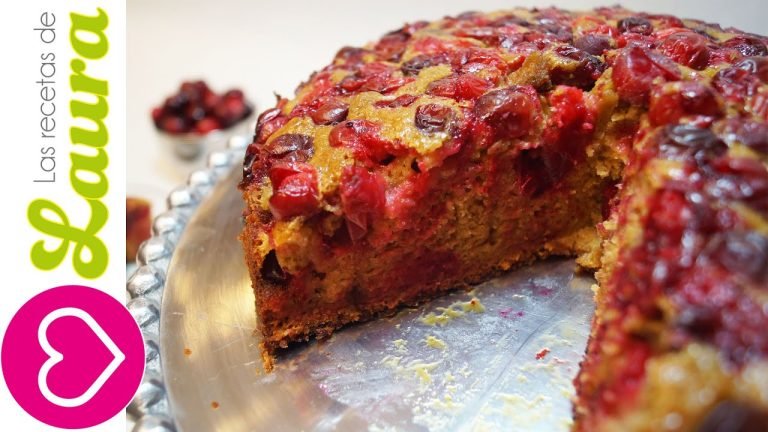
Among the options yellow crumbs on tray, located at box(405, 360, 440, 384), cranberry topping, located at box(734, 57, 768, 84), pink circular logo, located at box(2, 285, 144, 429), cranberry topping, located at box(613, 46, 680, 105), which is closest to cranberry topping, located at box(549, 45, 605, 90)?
cranberry topping, located at box(613, 46, 680, 105)

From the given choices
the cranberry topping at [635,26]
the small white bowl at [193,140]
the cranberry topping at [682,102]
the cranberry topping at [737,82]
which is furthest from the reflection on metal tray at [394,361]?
the small white bowl at [193,140]

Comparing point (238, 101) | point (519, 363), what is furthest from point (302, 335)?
point (238, 101)

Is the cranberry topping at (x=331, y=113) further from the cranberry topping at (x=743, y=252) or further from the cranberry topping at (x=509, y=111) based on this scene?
the cranberry topping at (x=743, y=252)

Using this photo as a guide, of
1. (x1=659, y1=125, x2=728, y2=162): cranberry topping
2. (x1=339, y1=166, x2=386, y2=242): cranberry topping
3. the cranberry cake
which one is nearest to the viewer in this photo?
the cranberry cake

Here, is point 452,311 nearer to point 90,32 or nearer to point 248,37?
point 90,32

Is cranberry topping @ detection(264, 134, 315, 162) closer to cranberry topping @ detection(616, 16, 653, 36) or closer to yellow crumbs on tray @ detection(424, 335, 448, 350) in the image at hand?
yellow crumbs on tray @ detection(424, 335, 448, 350)

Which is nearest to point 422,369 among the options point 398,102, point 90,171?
point 398,102
